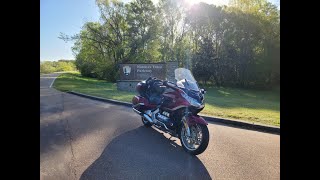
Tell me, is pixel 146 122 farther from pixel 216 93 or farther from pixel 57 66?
pixel 57 66

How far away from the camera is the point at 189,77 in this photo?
233cm

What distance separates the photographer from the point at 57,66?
1601mm

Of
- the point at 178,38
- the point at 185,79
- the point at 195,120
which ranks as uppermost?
the point at 178,38

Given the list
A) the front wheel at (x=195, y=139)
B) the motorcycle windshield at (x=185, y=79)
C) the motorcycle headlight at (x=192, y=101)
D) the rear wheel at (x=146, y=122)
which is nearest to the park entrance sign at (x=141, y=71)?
the motorcycle windshield at (x=185, y=79)

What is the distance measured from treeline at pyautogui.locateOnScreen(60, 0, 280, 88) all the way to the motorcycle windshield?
11 cm

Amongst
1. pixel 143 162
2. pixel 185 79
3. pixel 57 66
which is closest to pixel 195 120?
pixel 185 79

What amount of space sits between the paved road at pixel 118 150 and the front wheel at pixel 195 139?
0.07m

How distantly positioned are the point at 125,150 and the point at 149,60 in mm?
935

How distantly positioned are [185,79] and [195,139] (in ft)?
2.25

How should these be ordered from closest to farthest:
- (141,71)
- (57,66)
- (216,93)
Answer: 1. (57,66)
2. (216,93)
3. (141,71)

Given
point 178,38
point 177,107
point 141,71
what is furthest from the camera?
point 177,107

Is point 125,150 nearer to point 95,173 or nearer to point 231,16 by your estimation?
point 95,173

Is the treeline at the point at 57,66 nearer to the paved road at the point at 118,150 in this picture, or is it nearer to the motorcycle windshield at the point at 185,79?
the paved road at the point at 118,150
